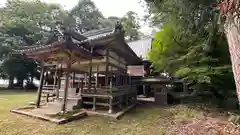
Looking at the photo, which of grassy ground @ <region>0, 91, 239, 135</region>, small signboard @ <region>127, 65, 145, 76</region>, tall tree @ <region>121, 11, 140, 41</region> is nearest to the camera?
grassy ground @ <region>0, 91, 239, 135</region>

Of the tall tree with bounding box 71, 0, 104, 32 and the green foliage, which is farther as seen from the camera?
the tall tree with bounding box 71, 0, 104, 32

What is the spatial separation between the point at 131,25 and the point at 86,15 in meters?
10.4

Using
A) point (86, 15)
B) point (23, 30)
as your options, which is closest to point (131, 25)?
point (86, 15)

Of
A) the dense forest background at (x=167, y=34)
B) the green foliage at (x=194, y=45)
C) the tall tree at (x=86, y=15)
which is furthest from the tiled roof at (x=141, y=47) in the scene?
the tall tree at (x=86, y=15)

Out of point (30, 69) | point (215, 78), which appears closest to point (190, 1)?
point (215, 78)

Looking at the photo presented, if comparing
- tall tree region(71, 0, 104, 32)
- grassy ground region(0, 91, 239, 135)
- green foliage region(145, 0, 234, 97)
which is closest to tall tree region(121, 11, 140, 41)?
tall tree region(71, 0, 104, 32)

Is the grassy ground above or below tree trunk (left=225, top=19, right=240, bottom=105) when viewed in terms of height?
below

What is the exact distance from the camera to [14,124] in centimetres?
579

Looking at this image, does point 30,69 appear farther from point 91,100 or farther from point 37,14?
point 91,100

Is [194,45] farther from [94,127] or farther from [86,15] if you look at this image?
[86,15]

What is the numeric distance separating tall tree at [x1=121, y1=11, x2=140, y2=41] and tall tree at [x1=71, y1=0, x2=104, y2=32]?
6.43m

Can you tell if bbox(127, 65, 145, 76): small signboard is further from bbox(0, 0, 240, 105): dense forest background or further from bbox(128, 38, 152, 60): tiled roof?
bbox(0, 0, 240, 105): dense forest background

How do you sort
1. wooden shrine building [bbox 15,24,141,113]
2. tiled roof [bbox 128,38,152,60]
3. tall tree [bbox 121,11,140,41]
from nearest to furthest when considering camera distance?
wooden shrine building [bbox 15,24,141,113]
tiled roof [bbox 128,38,152,60]
tall tree [bbox 121,11,140,41]

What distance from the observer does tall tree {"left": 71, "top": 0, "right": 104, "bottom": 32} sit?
34.7 metres
